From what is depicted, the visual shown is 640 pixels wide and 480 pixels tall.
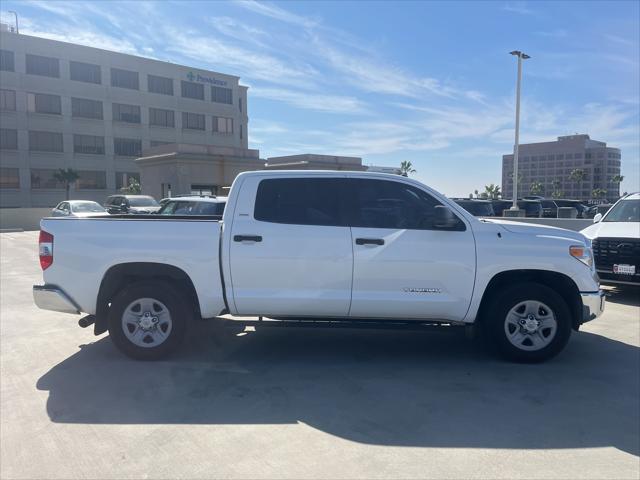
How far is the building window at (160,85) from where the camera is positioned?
56656mm

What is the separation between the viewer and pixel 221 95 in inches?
2424

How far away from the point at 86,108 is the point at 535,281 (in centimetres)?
5654

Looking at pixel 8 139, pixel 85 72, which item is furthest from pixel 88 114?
pixel 8 139

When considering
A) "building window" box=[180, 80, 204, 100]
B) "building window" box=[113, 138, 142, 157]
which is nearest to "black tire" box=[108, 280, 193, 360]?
"building window" box=[113, 138, 142, 157]

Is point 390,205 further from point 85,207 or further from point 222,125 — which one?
point 222,125

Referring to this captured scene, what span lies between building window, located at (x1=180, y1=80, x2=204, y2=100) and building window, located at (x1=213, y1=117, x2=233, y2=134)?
3166mm

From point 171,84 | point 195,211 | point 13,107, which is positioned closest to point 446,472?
point 195,211

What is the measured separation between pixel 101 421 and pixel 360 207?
10.0 feet

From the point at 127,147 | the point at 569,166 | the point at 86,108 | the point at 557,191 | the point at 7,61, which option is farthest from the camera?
the point at 569,166

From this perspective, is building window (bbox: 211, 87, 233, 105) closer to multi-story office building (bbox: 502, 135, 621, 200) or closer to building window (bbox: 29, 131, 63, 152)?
building window (bbox: 29, 131, 63, 152)

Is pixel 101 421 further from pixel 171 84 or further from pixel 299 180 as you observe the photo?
pixel 171 84

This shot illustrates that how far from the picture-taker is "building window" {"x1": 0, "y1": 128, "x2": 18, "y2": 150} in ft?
161

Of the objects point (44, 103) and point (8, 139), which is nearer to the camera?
point (8, 139)

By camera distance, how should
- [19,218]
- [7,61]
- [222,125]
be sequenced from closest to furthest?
1. [19,218]
2. [7,61]
3. [222,125]
